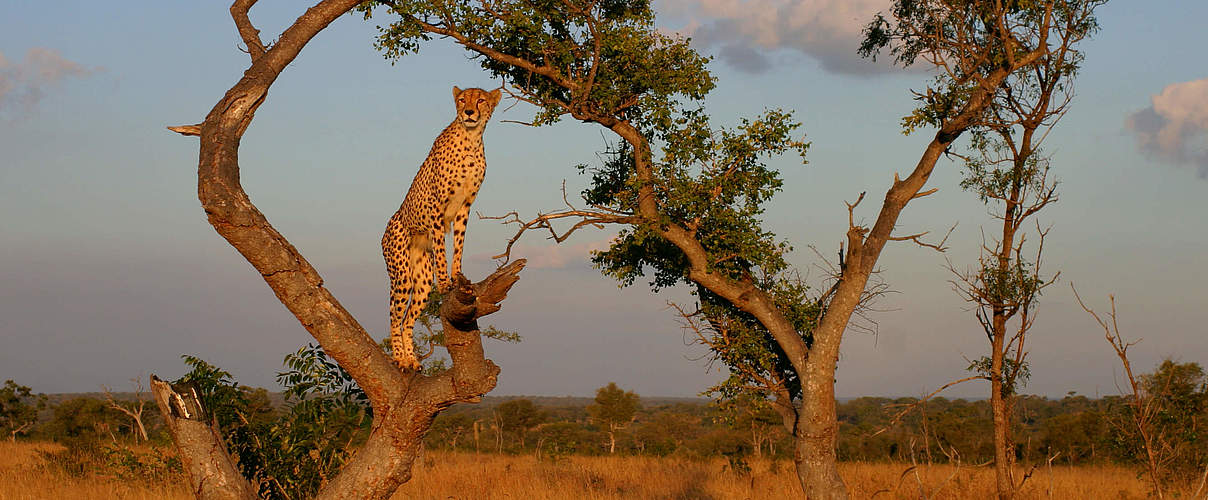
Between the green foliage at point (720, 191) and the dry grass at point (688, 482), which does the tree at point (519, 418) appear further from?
the green foliage at point (720, 191)

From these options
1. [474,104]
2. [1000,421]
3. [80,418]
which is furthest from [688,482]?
[80,418]

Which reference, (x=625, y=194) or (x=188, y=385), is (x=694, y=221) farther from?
(x=188, y=385)

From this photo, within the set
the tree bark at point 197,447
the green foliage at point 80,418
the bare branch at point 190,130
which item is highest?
the bare branch at point 190,130

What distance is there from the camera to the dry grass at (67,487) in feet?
33.7

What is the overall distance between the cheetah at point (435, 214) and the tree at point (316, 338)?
65 cm

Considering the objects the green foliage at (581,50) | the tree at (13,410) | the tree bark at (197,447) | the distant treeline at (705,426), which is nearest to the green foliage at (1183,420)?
the distant treeline at (705,426)

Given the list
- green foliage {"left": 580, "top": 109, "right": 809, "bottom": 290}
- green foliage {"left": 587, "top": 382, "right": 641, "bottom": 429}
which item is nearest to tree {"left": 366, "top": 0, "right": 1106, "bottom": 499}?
green foliage {"left": 580, "top": 109, "right": 809, "bottom": 290}

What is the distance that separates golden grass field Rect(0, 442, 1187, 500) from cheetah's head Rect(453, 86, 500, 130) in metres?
5.90

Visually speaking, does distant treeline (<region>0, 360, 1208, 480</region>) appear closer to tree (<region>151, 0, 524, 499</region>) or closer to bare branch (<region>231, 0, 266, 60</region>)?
tree (<region>151, 0, 524, 499</region>)

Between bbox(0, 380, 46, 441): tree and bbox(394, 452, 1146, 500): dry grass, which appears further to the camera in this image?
bbox(0, 380, 46, 441): tree

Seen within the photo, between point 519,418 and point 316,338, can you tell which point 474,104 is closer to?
point 316,338

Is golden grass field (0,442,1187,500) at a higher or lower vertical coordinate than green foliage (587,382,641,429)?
lower

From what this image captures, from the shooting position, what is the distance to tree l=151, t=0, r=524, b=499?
498cm

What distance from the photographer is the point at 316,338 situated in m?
5.21
